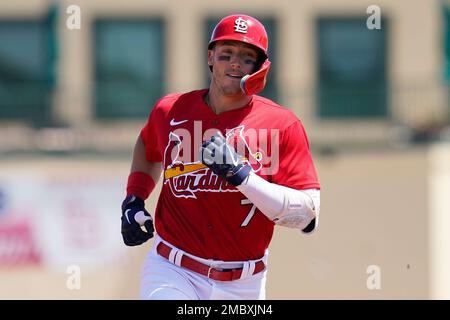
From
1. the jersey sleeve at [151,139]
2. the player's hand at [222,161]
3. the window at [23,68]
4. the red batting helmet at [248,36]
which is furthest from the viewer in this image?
the window at [23,68]

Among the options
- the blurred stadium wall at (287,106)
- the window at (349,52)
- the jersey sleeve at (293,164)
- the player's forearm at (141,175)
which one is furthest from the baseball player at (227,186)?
the window at (349,52)

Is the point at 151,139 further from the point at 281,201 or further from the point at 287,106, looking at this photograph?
the point at 287,106

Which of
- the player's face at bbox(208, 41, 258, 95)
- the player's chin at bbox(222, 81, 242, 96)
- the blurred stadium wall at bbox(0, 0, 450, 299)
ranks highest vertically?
the player's face at bbox(208, 41, 258, 95)

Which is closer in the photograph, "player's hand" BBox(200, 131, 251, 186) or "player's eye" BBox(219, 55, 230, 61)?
"player's hand" BBox(200, 131, 251, 186)

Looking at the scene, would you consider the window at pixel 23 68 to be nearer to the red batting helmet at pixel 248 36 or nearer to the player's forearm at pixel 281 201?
the red batting helmet at pixel 248 36

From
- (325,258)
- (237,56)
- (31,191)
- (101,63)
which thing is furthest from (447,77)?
(237,56)

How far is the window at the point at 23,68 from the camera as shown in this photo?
16.1 metres

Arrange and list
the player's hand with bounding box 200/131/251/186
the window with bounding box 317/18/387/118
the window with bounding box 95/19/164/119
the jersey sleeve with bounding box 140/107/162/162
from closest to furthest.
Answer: the player's hand with bounding box 200/131/251/186, the jersey sleeve with bounding box 140/107/162/162, the window with bounding box 95/19/164/119, the window with bounding box 317/18/387/118

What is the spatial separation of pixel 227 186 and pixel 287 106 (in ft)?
34.1

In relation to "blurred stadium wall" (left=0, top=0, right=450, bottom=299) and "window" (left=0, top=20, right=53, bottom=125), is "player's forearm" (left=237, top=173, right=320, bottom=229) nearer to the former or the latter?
"blurred stadium wall" (left=0, top=0, right=450, bottom=299)

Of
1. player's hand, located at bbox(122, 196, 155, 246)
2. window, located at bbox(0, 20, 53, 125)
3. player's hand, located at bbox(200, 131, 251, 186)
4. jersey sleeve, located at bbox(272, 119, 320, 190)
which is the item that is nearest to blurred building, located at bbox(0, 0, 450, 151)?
window, located at bbox(0, 20, 53, 125)

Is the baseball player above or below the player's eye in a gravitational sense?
below

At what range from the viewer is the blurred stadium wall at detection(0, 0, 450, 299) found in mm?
12633
